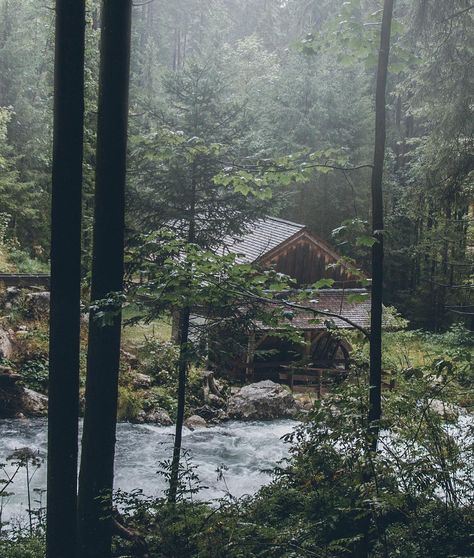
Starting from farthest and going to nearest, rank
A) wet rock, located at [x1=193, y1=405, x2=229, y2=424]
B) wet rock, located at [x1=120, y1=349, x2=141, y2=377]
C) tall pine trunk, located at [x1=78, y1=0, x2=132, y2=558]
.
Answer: wet rock, located at [x1=120, y1=349, x2=141, y2=377], wet rock, located at [x1=193, y1=405, x2=229, y2=424], tall pine trunk, located at [x1=78, y1=0, x2=132, y2=558]

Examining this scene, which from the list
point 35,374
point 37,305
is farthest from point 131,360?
point 37,305

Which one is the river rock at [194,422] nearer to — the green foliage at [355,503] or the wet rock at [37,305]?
the wet rock at [37,305]

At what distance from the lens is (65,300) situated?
18.7ft

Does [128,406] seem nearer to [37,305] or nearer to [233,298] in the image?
[37,305]

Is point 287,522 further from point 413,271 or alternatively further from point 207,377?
point 413,271

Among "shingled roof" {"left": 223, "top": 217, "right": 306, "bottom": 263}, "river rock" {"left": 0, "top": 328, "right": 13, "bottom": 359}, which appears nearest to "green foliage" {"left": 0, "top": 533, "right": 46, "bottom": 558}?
"river rock" {"left": 0, "top": 328, "right": 13, "bottom": 359}

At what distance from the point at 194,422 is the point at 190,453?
109 inches

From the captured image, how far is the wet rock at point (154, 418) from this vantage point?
15648 mm

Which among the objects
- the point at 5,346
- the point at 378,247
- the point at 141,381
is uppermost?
the point at 378,247

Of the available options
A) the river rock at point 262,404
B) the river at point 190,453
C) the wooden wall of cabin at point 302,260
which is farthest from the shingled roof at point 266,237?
the river at point 190,453

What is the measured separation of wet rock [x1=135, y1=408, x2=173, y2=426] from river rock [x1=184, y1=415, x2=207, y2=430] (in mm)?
447

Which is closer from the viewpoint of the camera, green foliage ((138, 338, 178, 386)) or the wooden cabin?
green foliage ((138, 338, 178, 386))

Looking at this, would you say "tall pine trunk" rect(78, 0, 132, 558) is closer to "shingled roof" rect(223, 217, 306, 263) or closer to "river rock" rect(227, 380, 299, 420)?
"river rock" rect(227, 380, 299, 420)

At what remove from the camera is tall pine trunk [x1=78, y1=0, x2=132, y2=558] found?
602 centimetres
